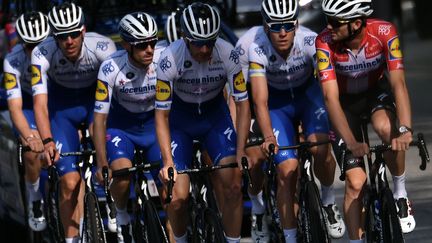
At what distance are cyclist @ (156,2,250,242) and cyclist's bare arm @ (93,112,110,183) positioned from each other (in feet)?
1.66

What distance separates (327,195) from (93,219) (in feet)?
6.16

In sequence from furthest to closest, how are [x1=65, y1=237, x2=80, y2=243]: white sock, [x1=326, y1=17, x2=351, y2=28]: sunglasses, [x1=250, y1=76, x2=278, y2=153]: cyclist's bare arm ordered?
[x1=65, y1=237, x2=80, y2=243]: white sock
[x1=250, y1=76, x2=278, y2=153]: cyclist's bare arm
[x1=326, y1=17, x2=351, y2=28]: sunglasses

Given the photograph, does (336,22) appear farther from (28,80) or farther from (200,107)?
(28,80)

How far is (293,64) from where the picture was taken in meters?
12.1

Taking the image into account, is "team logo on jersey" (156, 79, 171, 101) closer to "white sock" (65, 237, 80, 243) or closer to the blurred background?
"white sock" (65, 237, 80, 243)

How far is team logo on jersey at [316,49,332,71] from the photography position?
1095 centimetres

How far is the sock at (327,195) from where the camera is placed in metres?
12.3

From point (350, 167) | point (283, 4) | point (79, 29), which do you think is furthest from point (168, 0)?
point (350, 167)

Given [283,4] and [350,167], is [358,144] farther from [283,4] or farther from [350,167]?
[283,4]

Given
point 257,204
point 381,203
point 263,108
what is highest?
point 263,108

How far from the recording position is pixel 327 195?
40.5ft

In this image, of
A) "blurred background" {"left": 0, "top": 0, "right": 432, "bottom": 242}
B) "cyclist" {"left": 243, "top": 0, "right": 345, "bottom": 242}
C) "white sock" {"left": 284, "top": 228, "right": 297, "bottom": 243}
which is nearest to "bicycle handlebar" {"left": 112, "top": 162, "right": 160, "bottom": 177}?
"cyclist" {"left": 243, "top": 0, "right": 345, "bottom": 242}

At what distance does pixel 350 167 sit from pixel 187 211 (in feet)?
4.41

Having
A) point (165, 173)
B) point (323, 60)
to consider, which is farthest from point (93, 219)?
point (323, 60)
